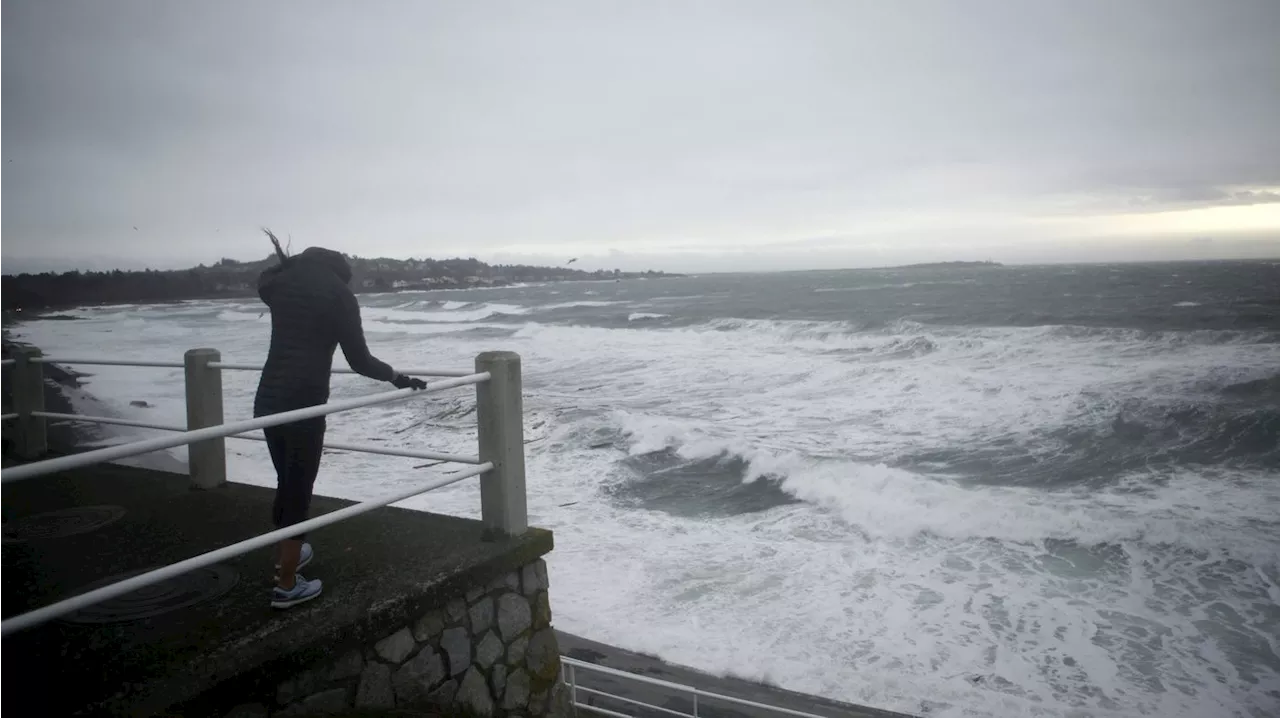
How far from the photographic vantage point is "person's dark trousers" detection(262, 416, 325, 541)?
2860 mm

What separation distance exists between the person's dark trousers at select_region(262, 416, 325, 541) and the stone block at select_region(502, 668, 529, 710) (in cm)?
114

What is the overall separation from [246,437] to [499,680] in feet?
5.21

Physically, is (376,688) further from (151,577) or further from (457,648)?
(151,577)

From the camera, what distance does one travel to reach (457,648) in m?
3.02

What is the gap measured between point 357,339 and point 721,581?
6865mm

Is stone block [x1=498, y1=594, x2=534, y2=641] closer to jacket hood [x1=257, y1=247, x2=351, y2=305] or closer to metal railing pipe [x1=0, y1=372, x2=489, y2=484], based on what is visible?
metal railing pipe [x1=0, y1=372, x2=489, y2=484]

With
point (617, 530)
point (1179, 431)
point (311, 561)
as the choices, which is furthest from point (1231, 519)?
point (311, 561)

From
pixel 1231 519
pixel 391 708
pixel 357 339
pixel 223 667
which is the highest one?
pixel 357 339

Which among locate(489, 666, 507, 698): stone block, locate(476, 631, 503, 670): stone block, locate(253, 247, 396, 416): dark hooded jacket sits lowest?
locate(489, 666, 507, 698): stone block

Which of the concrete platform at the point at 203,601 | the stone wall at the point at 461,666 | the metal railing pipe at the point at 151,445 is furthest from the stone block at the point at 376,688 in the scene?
the metal railing pipe at the point at 151,445

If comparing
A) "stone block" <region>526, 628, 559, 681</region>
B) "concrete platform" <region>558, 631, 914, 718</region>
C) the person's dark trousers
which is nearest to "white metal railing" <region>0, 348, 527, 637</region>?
the person's dark trousers

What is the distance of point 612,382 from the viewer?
2408 centimetres

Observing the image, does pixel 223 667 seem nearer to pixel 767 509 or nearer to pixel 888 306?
pixel 767 509

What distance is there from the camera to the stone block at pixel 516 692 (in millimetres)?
3250
